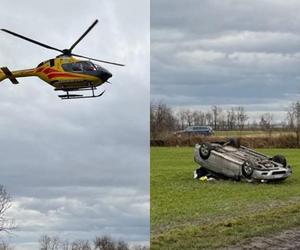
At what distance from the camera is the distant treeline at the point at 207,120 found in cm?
1423

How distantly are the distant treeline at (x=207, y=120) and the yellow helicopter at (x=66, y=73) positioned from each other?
3144 millimetres

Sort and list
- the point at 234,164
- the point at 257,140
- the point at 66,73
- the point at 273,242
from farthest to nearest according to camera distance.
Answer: the point at 257,140
the point at 234,164
the point at 273,242
the point at 66,73

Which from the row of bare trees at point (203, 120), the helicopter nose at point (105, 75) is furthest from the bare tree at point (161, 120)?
the helicopter nose at point (105, 75)

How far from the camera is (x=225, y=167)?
14.7 meters

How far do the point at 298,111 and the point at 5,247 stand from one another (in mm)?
5086

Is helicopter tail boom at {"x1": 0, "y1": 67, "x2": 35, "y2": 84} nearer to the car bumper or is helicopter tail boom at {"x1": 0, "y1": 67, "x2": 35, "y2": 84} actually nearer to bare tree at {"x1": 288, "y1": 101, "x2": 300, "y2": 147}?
the car bumper

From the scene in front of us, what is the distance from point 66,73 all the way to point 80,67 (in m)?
0.17

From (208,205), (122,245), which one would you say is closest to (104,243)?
(122,245)

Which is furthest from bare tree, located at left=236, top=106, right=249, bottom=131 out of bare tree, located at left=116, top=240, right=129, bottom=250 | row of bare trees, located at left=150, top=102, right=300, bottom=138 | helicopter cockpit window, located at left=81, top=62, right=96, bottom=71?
helicopter cockpit window, located at left=81, top=62, right=96, bottom=71

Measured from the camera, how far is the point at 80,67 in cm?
1084

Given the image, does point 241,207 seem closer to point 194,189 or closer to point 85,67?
point 194,189

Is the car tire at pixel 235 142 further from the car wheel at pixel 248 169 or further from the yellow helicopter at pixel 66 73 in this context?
the yellow helicopter at pixel 66 73

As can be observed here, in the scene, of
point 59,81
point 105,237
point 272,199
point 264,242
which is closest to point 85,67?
point 59,81

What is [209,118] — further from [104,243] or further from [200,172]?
[104,243]
